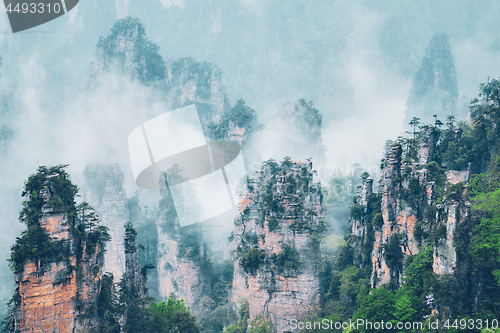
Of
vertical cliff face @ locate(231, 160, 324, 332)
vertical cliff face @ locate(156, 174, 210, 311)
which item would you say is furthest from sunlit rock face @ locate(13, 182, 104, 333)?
vertical cliff face @ locate(156, 174, 210, 311)

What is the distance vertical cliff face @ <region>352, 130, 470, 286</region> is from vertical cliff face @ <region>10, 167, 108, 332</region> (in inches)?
726

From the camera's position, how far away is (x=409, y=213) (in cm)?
3105

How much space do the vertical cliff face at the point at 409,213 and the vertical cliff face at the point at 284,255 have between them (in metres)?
4.67

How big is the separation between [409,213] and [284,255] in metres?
9.92

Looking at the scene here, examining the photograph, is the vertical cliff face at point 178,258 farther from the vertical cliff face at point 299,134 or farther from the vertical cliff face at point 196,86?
the vertical cliff face at point 196,86

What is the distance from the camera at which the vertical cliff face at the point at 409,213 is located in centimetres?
2631

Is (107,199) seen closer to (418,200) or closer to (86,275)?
(86,275)

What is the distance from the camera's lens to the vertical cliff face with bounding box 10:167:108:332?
80.2ft

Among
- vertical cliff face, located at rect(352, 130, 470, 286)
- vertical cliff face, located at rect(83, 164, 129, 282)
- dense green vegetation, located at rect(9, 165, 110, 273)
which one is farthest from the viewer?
vertical cliff face, located at rect(83, 164, 129, 282)

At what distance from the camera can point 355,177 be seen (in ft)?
209

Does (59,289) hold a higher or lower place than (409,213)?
lower

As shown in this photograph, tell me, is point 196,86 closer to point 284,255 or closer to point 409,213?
point 284,255

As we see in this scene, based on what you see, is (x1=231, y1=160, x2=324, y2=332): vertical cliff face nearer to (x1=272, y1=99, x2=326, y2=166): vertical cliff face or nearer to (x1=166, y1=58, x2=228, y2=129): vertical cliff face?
(x1=272, y1=99, x2=326, y2=166): vertical cliff face

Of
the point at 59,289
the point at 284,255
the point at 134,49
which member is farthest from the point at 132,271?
the point at 134,49
